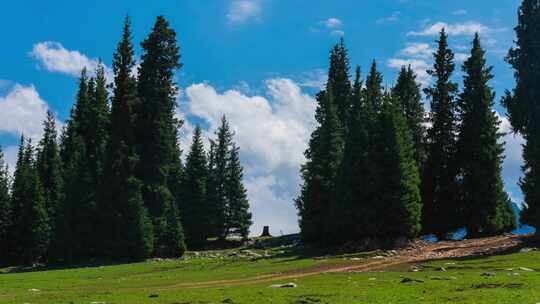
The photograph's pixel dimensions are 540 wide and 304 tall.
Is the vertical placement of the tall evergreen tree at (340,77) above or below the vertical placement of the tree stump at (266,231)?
above

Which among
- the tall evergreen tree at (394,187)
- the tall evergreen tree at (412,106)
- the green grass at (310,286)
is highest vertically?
the tall evergreen tree at (412,106)

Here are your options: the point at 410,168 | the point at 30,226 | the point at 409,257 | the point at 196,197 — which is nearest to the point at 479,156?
the point at 410,168

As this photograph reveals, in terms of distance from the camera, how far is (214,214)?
292 feet

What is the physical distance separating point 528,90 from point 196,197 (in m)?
52.9

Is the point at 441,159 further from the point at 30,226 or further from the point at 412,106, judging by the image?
the point at 30,226

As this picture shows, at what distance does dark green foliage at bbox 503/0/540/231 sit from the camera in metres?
45.8

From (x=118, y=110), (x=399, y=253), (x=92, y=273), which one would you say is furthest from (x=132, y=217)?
(x=399, y=253)

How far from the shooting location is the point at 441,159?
208 ft

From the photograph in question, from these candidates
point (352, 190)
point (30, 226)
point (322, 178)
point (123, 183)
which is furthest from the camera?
point (30, 226)

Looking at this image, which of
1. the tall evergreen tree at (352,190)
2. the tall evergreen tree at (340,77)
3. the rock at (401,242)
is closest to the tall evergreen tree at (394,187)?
the rock at (401,242)

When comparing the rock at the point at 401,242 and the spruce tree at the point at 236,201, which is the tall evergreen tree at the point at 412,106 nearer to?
the rock at the point at 401,242

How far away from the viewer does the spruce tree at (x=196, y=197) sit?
85125 mm

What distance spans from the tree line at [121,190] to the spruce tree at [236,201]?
11.1ft

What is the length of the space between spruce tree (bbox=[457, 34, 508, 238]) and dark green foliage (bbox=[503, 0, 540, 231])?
31.8 ft
